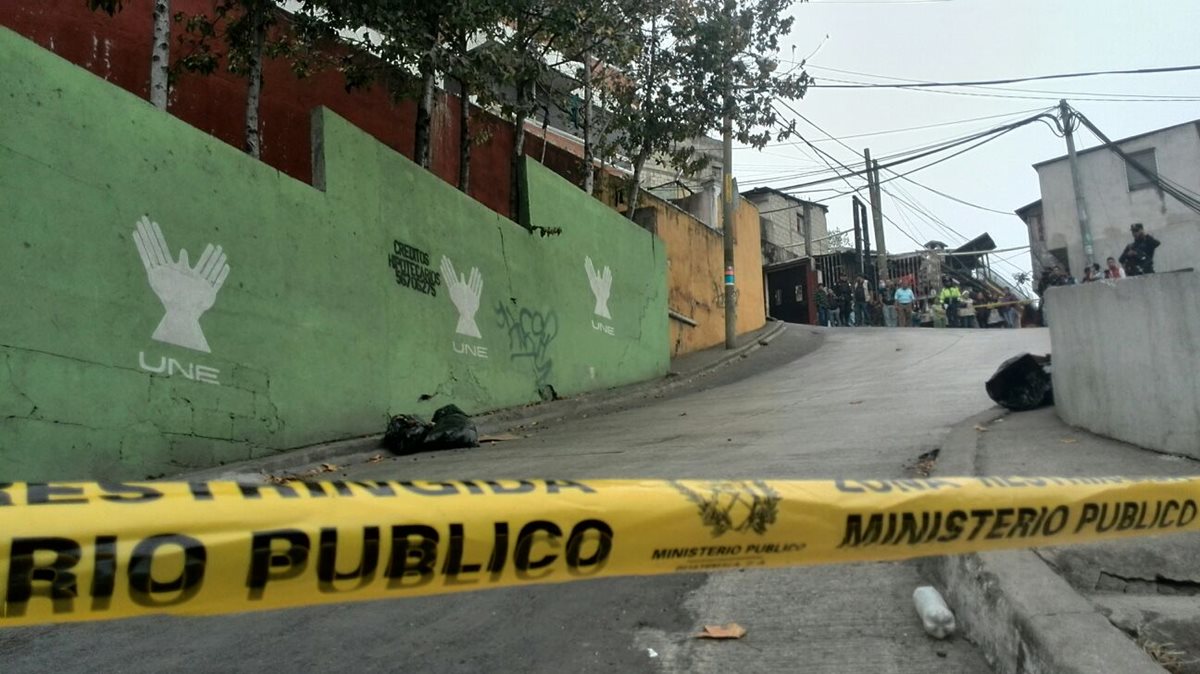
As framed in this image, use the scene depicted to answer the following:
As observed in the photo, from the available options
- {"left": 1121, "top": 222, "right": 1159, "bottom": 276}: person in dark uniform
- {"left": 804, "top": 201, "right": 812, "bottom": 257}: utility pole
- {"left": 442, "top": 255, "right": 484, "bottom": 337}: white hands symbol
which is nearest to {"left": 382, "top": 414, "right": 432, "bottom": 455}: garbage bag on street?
{"left": 442, "top": 255, "right": 484, "bottom": 337}: white hands symbol

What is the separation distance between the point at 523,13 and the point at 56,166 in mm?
6227

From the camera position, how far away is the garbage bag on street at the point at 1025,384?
7.95m

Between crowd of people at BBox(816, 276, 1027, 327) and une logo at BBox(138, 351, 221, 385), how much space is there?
75.1 ft

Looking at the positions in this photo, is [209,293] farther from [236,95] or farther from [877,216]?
[877,216]

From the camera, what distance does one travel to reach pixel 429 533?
1.74m

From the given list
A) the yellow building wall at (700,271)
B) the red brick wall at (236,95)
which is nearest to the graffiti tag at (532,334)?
the red brick wall at (236,95)

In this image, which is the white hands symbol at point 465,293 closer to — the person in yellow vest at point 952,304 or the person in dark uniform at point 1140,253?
the person in dark uniform at point 1140,253

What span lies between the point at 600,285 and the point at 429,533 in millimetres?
12242

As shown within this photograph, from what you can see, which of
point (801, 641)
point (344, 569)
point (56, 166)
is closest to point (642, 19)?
point (56, 166)

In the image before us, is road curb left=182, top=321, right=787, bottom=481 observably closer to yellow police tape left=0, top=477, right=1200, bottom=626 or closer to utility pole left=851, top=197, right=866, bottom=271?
yellow police tape left=0, top=477, right=1200, bottom=626

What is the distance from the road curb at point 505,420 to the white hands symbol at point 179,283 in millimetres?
1093

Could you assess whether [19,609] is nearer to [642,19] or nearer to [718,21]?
[642,19]

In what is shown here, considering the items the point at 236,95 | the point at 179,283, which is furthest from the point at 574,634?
the point at 236,95

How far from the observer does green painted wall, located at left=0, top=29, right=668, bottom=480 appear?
5.57 metres
